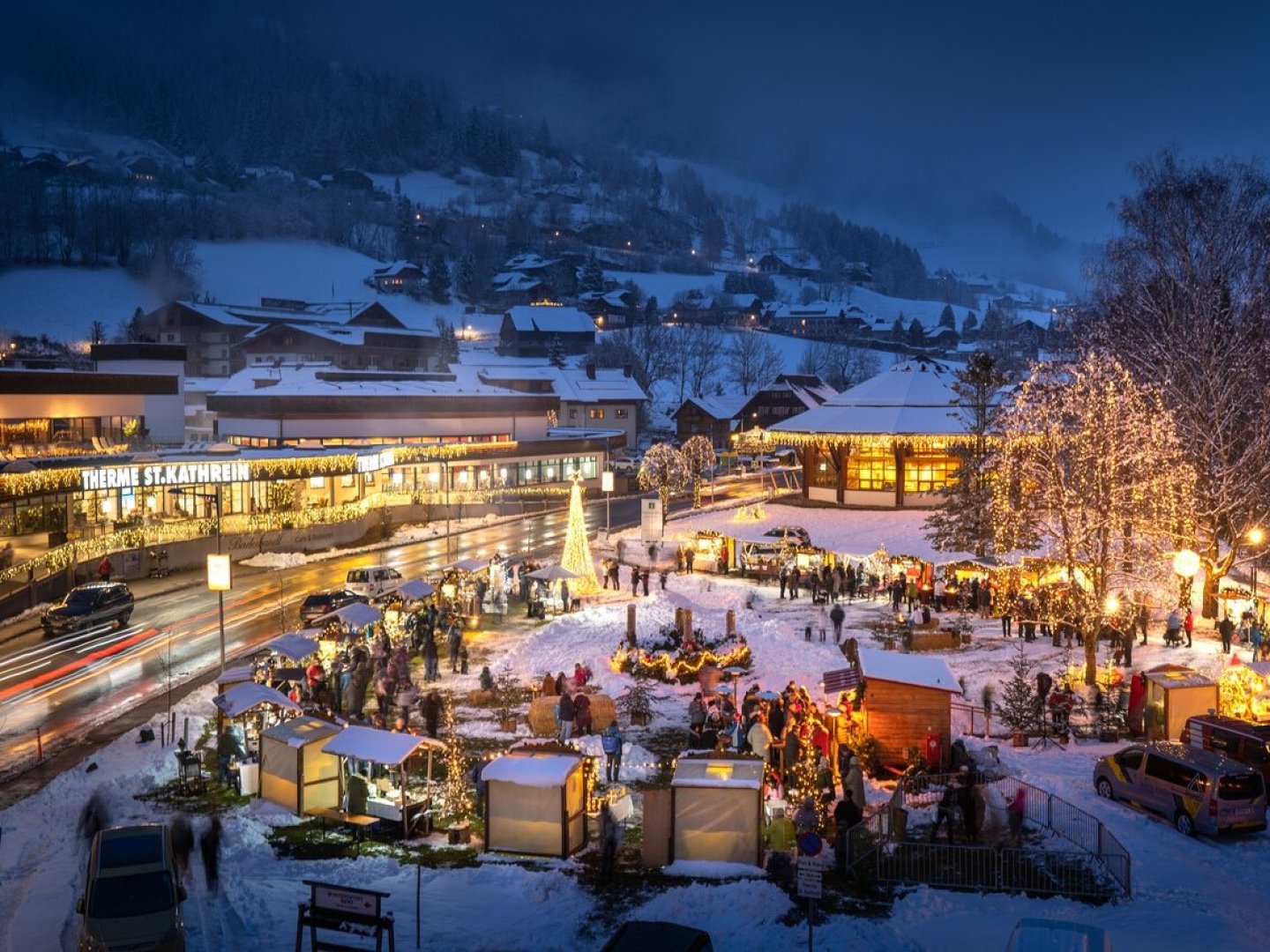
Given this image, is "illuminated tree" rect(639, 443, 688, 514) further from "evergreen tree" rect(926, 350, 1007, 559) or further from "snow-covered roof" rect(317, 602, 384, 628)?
"snow-covered roof" rect(317, 602, 384, 628)

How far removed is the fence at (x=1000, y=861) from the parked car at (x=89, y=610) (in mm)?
25505

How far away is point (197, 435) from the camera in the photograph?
77.1 m

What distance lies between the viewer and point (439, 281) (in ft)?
546

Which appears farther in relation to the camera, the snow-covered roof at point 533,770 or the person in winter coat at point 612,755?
the person in winter coat at point 612,755

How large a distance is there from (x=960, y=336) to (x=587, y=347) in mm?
77991

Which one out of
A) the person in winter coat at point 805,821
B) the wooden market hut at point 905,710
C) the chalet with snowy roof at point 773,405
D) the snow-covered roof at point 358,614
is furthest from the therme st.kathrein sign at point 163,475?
the chalet with snowy roof at point 773,405

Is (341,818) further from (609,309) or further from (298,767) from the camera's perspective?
(609,309)

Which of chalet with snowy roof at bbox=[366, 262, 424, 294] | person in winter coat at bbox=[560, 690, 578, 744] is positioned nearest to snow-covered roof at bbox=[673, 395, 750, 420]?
person in winter coat at bbox=[560, 690, 578, 744]

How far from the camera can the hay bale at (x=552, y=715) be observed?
21.2m

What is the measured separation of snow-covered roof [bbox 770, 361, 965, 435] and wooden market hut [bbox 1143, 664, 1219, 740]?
82.7 feet

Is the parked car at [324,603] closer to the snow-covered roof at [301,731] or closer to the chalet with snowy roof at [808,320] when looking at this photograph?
the snow-covered roof at [301,731]

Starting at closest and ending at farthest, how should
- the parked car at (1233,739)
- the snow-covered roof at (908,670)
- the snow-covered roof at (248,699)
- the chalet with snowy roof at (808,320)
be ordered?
the parked car at (1233,739) → the snow-covered roof at (248,699) → the snow-covered roof at (908,670) → the chalet with snowy roof at (808,320)

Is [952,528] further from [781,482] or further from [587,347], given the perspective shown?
[587,347]

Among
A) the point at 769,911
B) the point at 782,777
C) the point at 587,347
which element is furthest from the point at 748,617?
the point at 587,347
